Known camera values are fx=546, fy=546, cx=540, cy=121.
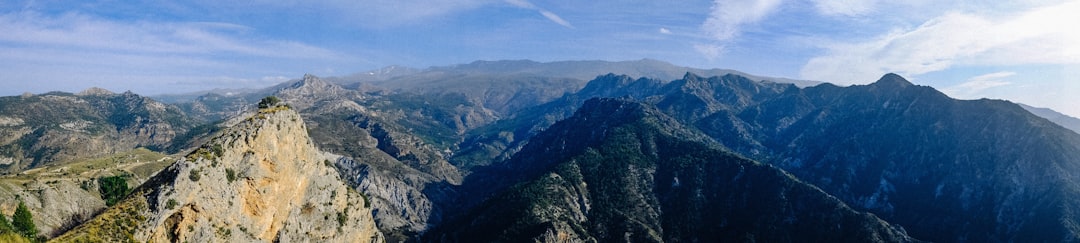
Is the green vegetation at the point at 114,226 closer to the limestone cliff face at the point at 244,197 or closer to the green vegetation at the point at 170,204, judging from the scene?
the limestone cliff face at the point at 244,197

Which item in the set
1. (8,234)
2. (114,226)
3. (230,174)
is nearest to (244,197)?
(230,174)

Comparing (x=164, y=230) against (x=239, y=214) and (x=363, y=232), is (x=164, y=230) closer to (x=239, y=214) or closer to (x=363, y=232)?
(x=239, y=214)

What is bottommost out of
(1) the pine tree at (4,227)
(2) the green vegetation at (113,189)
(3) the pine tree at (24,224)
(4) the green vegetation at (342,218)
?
(4) the green vegetation at (342,218)

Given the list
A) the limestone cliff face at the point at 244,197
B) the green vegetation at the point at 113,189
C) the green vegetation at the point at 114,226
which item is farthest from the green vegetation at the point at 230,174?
the green vegetation at the point at 113,189

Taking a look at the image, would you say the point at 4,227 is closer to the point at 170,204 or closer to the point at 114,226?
the point at 114,226

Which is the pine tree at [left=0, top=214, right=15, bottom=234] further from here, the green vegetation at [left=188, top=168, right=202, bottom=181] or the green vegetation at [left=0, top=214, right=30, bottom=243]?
the green vegetation at [left=188, top=168, right=202, bottom=181]

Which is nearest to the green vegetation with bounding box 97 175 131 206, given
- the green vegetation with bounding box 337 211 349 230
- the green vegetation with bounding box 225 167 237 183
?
A: the green vegetation with bounding box 225 167 237 183

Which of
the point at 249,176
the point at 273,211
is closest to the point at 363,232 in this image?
the point at 273,211

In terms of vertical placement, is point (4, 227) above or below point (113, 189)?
above
